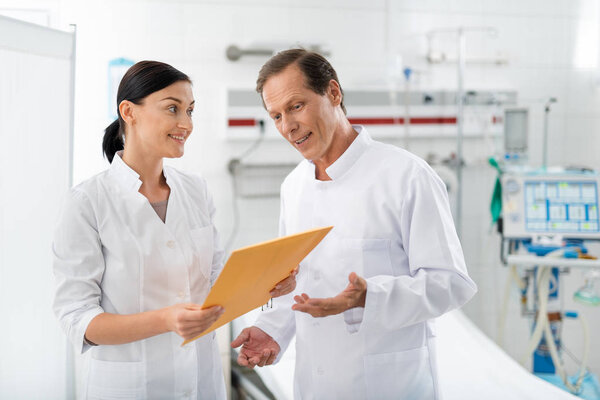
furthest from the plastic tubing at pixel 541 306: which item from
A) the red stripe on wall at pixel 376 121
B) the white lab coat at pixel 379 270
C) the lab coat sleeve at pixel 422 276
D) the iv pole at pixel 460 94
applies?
the lab coat sleeve at pixel 422 276

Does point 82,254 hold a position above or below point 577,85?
below

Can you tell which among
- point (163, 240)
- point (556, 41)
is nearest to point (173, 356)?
point (163, 240)

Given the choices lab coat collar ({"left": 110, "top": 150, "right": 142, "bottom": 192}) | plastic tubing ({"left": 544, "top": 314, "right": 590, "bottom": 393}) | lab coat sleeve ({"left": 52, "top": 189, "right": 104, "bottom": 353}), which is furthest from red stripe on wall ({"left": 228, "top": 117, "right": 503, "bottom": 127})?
lab coat sleeve ({"left": 52, "top": 189, "right": 104, "bottom": 353})

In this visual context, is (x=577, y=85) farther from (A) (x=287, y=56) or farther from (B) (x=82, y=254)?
(B) (x=82, y=254)

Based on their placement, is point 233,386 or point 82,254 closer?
point 82,254

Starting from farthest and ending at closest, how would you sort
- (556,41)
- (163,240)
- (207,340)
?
(556,41)
(207,340)
(163,240)

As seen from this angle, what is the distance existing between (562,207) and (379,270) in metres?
1.94

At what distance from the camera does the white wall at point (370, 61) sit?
3105 millimetres

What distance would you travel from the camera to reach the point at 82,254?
4.38 ft

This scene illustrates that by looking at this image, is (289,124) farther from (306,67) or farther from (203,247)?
(203,247)

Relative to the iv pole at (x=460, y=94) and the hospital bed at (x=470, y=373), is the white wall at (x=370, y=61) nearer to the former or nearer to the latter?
the iv pole at (x=460, y=94)

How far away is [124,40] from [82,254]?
2.11 meters

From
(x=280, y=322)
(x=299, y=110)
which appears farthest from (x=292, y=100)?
(x=280, y=322)

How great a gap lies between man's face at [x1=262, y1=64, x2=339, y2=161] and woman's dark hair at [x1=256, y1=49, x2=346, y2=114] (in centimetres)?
1
